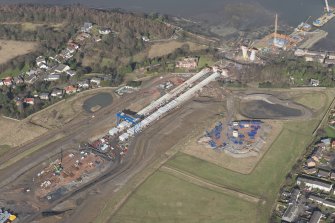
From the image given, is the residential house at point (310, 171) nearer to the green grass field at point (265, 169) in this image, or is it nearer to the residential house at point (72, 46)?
the green grass field at point (265, 169)

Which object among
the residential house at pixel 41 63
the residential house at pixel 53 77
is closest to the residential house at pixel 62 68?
the residential house at pixel 53 77

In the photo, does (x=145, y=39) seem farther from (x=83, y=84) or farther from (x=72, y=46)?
(x=83, y=84)

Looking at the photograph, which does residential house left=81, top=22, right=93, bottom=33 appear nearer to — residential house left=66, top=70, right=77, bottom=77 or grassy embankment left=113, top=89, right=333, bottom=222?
residential house left=66, top=70, right=77, bottom=77

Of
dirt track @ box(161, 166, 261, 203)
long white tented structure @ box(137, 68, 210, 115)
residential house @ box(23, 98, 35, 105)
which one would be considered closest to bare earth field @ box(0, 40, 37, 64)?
residential house @ box(23, 98, 35, 105)

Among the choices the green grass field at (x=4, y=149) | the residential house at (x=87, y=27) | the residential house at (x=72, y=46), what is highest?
the residential house at (x=87, y=27)

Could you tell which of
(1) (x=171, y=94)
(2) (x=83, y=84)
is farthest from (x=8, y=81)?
(1) (x=171, y=94)
